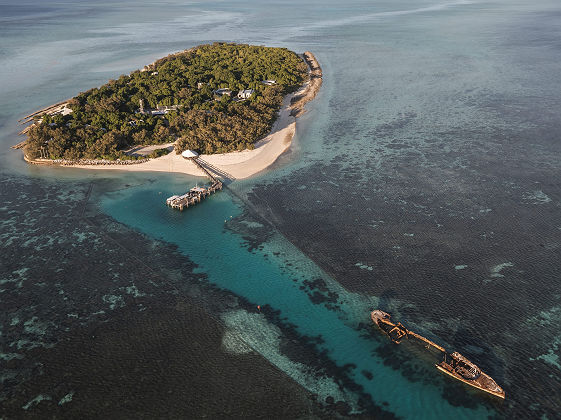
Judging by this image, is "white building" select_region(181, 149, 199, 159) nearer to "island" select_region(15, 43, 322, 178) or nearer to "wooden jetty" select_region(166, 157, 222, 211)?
"island" select_region(15, 43, 322, 178)

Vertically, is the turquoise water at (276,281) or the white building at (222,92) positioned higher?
the white building at (222,92)

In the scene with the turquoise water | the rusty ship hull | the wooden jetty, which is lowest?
the turquoise water

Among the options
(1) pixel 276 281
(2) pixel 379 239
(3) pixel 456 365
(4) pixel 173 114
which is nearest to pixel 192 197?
(1) pixel 276 281

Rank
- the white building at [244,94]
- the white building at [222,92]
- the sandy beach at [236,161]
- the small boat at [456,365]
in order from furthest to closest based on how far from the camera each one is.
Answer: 1. the white building at [222,92]
2. the white building at [244,94]
3. the sandy beach at [236,161]
4. the small boat at [456,365]

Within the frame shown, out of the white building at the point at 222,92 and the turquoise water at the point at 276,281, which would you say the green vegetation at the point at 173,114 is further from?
the turquoise water at the point at 276,281

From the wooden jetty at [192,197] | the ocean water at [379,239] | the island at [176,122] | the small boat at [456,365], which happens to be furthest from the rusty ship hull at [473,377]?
the island at [176,122]

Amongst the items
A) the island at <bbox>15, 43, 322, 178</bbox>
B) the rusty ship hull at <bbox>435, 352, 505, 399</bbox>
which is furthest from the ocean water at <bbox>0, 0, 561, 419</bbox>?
the island at <bbox>15, 43, 322, 178</bbox>
